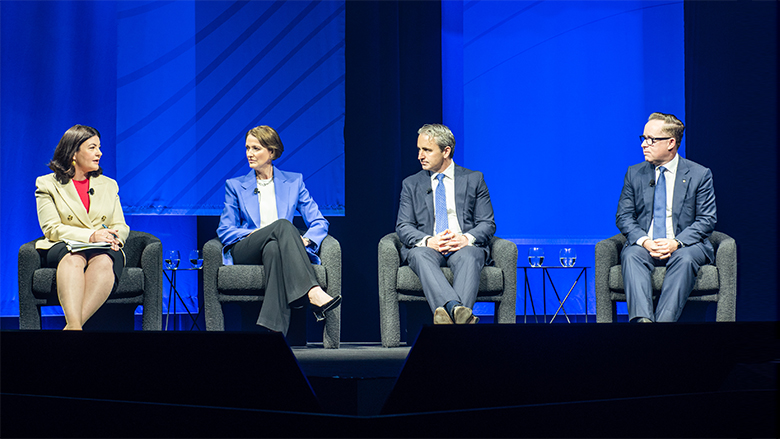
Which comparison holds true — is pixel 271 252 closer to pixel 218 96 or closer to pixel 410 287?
pixel 410 287

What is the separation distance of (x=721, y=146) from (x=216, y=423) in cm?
392

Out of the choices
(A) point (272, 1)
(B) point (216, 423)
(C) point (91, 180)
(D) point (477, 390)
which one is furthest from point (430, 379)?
(A) point (272, 1)

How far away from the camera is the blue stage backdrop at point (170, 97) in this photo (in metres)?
4.54

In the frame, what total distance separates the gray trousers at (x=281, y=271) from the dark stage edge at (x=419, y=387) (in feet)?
5.14

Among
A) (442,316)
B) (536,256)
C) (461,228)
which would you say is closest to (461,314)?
(442,316)

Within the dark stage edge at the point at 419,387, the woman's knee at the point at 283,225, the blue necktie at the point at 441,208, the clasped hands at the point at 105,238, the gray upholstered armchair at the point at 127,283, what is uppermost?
the blue necktie at the point at 441,208

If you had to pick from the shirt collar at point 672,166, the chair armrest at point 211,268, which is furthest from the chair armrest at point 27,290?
the shirt collar at point 672,166

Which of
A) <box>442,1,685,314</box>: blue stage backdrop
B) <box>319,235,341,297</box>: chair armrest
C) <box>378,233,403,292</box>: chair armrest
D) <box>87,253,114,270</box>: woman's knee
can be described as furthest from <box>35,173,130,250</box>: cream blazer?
<box>442,1,685,314</box>: blue stage backdrop

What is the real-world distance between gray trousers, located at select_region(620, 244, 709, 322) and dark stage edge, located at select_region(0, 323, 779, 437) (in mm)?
1474

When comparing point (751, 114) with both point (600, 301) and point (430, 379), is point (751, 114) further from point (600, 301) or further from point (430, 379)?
point (430, 379)

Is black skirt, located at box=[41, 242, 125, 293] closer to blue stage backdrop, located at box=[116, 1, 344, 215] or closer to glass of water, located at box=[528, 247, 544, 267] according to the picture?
blue stage backdrop, located at box=[116, 1, 344, 215]

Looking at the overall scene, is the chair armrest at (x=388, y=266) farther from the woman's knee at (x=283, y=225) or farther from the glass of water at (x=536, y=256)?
the glass of water at (x=536, y=256)

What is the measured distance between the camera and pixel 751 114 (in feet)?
14.0

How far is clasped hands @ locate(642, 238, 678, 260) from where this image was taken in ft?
11.3
